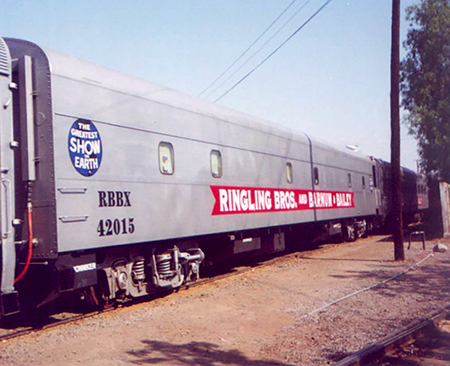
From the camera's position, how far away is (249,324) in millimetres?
7141

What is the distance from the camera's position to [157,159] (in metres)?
8.65

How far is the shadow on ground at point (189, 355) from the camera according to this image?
18.0 ft

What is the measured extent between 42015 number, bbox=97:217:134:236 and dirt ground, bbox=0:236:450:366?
1.27m

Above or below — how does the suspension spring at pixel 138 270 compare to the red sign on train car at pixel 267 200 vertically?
below

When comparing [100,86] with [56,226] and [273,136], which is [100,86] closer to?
[56,226]

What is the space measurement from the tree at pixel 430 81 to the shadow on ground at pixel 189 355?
2247 centimetres

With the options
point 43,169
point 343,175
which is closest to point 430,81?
point 343,175

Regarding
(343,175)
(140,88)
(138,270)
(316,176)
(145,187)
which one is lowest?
(138,270)

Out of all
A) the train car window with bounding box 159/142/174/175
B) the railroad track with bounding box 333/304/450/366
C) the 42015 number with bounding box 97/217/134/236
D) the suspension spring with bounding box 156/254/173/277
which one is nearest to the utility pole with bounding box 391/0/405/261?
the railroad track with bounding box 333/304/450/366

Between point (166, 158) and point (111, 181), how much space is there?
1.52 metres

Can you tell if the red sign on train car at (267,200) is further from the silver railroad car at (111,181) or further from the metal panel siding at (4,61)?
the metal panel siding at (4,61)

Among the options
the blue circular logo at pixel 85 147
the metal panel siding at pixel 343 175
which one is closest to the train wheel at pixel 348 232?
the metal panel siding at pixel 343 175

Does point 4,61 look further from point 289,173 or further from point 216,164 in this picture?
point 289,173

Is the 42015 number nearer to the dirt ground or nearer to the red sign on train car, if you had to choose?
the dirt ground
